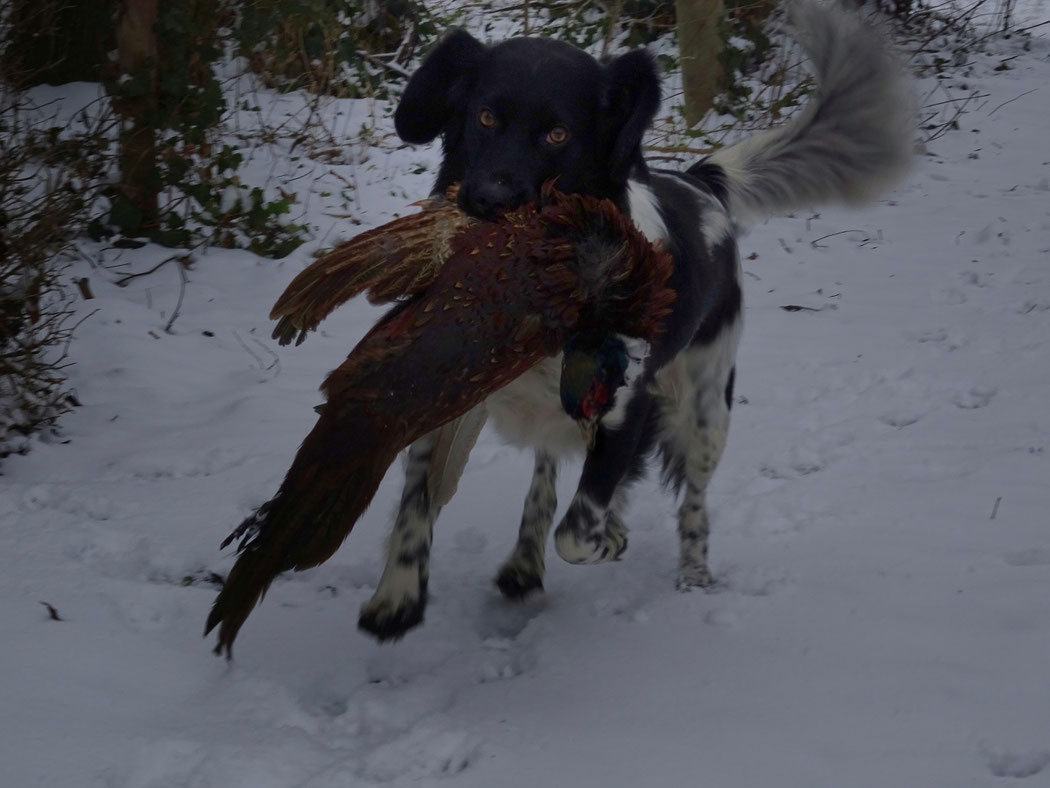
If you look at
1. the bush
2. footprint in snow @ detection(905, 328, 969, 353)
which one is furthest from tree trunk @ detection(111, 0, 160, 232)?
footprint in snow @ detection(905, 328, 969, 353)

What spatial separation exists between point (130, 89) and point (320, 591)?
9.18 feet

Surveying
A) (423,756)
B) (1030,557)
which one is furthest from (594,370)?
(1030,557)

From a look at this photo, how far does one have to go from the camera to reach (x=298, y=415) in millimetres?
4008

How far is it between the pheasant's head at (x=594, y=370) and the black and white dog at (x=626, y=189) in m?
0.34

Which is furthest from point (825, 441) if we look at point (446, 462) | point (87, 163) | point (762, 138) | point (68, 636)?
point (87, 163)

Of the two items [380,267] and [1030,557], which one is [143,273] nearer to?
[380,267]

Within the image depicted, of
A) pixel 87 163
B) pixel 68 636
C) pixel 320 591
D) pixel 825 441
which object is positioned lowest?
pixel 825 441

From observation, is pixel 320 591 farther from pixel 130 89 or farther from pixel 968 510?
pixel 130 89

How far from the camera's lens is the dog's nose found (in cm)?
240

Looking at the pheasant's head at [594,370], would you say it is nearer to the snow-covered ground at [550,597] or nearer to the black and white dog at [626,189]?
the black and white dog at [626,189]

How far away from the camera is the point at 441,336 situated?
2.17 metres

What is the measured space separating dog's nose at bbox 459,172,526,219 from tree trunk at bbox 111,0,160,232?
2870 mm

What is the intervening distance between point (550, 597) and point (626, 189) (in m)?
1.14

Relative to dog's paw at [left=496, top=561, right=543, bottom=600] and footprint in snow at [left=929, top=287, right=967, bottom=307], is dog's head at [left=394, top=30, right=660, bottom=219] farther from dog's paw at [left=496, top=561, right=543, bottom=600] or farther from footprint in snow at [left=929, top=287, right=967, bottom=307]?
footprint in snow at [left=929, top=287, right=967, bottom=307]
